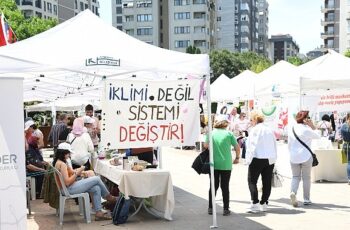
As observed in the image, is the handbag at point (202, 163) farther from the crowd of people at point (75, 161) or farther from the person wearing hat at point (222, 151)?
the crowd of people at point (75, 161)

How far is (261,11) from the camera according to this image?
18612cm

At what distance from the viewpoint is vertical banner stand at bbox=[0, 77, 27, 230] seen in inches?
198

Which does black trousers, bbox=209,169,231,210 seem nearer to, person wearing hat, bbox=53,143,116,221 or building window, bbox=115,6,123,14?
person wearing hat, bbox=53,143,116,221

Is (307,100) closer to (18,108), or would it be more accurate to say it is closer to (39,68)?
(39,68)

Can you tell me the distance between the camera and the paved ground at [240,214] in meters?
8.24

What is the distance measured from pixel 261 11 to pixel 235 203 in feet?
599

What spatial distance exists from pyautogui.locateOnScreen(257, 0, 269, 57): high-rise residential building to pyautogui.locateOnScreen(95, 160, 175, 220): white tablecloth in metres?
167

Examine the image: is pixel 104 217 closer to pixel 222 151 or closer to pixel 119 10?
pixel 222 151

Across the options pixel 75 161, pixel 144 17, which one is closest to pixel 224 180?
pixel 75 161

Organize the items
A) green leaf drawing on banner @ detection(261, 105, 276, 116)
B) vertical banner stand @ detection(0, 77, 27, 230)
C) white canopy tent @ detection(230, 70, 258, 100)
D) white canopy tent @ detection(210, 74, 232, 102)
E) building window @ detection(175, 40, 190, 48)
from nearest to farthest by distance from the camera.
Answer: vertical banner stand @ detection(0, 77, 27, 230), green leaf drawing on banner @ detection(261, 105, 276, 116), white canopy tent @ detection(230, 70, 258, 100), white canopy tent @ detection(210, 74, 232, 102), building window @ detection(175, 40, 190, 48)

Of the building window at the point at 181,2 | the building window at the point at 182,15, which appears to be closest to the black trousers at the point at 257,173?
the building window at the point at 182,15

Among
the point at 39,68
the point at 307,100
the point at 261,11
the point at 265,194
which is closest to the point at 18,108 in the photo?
the point at 39,68

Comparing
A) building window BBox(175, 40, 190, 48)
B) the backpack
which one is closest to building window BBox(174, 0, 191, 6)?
building window BBox(175, 40, 190, 48)

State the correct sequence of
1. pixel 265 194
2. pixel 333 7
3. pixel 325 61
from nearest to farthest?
pixel 265 194
pixel 325 61
pixel 333 7
